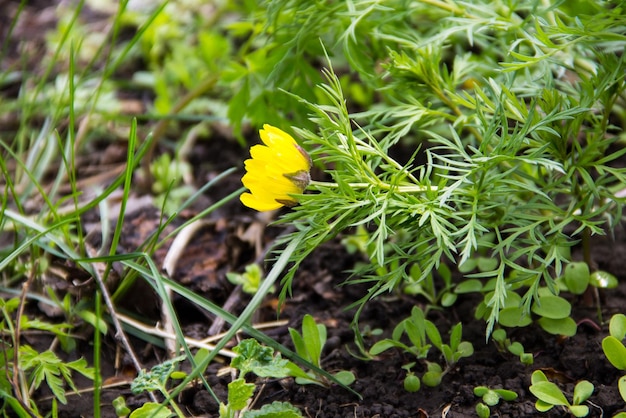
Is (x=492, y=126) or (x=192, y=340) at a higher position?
(x=492, y=126)

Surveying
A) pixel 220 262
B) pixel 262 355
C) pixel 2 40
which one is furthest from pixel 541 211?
pixel 2 40

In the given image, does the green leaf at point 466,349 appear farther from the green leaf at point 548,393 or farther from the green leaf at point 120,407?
the green leaf at point 120,407

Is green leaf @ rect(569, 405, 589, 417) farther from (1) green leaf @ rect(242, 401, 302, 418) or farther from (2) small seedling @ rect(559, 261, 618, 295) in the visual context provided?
(1) green leaf @ rect(242, 401, 302, 418)

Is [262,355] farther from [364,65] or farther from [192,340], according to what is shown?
[364,65]

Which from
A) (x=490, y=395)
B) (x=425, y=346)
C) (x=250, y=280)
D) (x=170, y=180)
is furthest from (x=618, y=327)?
(x=170, y=180)

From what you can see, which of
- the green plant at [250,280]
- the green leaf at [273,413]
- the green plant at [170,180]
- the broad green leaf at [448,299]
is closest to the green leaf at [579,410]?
the broad green leaf at [448,299]

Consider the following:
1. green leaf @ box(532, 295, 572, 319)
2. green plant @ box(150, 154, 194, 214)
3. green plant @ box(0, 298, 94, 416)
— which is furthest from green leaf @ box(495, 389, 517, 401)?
green plant @ box(150, 154, 194, 214)
